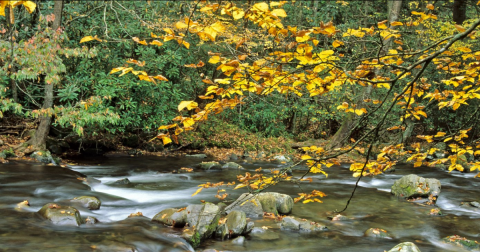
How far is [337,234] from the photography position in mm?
6090

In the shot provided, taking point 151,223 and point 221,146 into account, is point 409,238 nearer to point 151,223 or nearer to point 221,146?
point 151,223

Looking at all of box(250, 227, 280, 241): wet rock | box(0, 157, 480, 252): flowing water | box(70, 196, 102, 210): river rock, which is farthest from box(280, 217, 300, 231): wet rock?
box(70, 196, 102, 210): river rock

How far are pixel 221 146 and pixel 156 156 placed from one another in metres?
3.50

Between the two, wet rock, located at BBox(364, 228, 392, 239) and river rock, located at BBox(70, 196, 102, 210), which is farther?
river rock, located at BBox(70, 196, 102, 210)

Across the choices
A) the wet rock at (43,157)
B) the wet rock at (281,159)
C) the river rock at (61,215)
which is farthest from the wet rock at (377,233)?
the wet rock at (43,157)

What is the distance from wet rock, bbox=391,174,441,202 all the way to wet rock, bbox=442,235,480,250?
2.57m

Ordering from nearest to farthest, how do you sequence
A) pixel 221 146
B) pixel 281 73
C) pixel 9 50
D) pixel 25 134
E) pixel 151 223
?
pixel 281 73
pixel 151 223
pixel 9 50
pixel 25 134
pixel 221 146

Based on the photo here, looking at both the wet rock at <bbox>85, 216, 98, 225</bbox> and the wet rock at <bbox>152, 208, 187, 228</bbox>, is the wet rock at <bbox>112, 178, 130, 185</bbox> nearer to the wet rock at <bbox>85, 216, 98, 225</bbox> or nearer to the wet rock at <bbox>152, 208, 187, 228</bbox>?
the wet rock at <bbox>85, 216, 98, 225</bbox>

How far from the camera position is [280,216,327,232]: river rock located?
6.13m

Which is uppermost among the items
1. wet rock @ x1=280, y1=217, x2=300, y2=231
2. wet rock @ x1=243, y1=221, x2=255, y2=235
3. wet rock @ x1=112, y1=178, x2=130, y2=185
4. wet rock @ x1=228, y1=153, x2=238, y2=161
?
wet rock @ x1=243, y1=221, x2=255, y2=235

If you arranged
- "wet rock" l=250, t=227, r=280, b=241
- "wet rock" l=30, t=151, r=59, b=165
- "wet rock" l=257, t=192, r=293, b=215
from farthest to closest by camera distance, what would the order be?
"wet rock" l=30, t=151, r=59, b=165, "wet rock" l=257, t=192, r=293, b=215, "wet rock" l=250, t=227, r=280, b=241

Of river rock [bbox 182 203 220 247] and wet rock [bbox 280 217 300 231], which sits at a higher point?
river rock [bbox 182 203 220 247]

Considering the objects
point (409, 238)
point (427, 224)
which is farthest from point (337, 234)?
point (427, 224)

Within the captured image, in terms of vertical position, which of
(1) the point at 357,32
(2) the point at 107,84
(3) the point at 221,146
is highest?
(1) the point at 357,32
